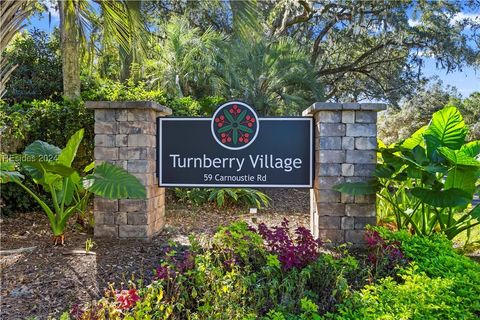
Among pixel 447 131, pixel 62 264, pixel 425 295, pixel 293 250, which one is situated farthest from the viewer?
pixel 447 131

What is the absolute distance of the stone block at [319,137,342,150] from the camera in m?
3.78

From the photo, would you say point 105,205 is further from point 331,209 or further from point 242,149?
point 331,209

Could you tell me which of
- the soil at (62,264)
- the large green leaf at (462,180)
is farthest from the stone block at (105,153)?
the large green leaf at (462,180)

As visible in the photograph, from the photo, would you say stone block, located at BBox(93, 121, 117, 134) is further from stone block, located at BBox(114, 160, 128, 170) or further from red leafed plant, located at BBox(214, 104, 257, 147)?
red leafed plant, located at BBox(214, 104, 257, 147)

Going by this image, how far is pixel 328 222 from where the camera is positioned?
3.80m

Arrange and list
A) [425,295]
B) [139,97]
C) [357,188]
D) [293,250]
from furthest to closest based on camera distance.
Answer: [139,97], [357,188], [293,250], [425,295]

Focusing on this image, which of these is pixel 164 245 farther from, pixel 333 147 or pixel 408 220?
pixel 408 220

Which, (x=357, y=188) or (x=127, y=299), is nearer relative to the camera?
(x=127, y=299)

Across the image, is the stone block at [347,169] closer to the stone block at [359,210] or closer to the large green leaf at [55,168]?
the stone block at [359,210]

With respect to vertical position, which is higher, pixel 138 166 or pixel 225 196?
pixel 138 166

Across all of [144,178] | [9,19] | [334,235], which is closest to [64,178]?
[144,178]

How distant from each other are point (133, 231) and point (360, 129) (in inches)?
89.9

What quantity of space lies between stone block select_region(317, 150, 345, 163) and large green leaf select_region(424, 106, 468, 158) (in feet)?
2.49

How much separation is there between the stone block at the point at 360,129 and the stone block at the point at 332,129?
55mm
